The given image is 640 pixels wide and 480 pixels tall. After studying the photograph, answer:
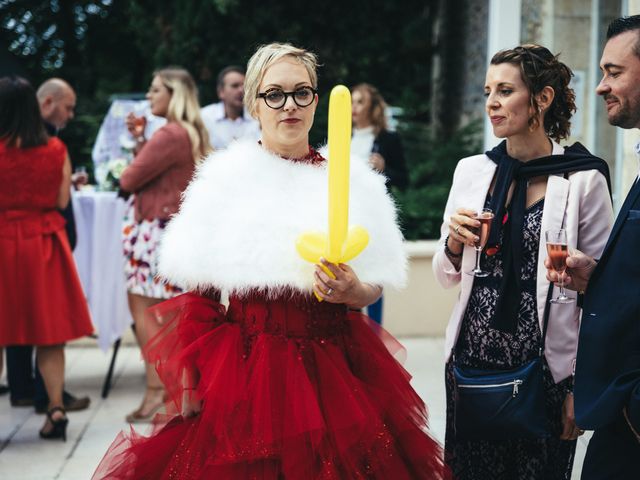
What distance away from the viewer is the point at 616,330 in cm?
233

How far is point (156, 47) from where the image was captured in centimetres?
1212

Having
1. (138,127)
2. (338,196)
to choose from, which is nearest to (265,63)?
(338,196)

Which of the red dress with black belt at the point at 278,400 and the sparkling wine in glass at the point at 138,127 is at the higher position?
the sparkling wine in glass at the point at 138,127

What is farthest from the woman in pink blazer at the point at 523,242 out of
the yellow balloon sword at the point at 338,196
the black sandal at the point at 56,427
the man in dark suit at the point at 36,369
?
the man in dark suit at the point at 36,369

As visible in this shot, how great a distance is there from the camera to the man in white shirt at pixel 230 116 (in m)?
6.65

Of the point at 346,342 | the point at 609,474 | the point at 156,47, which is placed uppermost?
the point at 156,47

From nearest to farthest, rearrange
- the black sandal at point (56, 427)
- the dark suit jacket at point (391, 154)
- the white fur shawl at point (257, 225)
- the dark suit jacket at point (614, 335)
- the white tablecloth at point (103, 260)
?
the dark suit jacket at point (614, 335), the white fur shawl at point (257, 225), the black sandal at point (56, 427), the white tablecloth at point (103, 260), the dark suit jacket at point (391, 154)

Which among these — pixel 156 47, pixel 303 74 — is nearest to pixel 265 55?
Answer: pixel 303 74

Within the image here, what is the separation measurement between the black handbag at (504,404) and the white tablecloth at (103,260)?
385cm

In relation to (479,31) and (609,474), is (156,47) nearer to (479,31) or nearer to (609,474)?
(479,31)

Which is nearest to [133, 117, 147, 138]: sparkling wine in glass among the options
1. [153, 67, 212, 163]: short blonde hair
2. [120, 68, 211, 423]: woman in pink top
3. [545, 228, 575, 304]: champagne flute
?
[120, 68, 211, 423]: woman in pink top

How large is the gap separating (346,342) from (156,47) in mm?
10005

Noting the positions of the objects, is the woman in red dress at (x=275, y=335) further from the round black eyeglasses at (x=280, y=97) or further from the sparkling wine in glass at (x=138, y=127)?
the sparkling wine in glass at (x=138, y=127)

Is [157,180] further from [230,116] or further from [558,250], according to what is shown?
[558,250]
